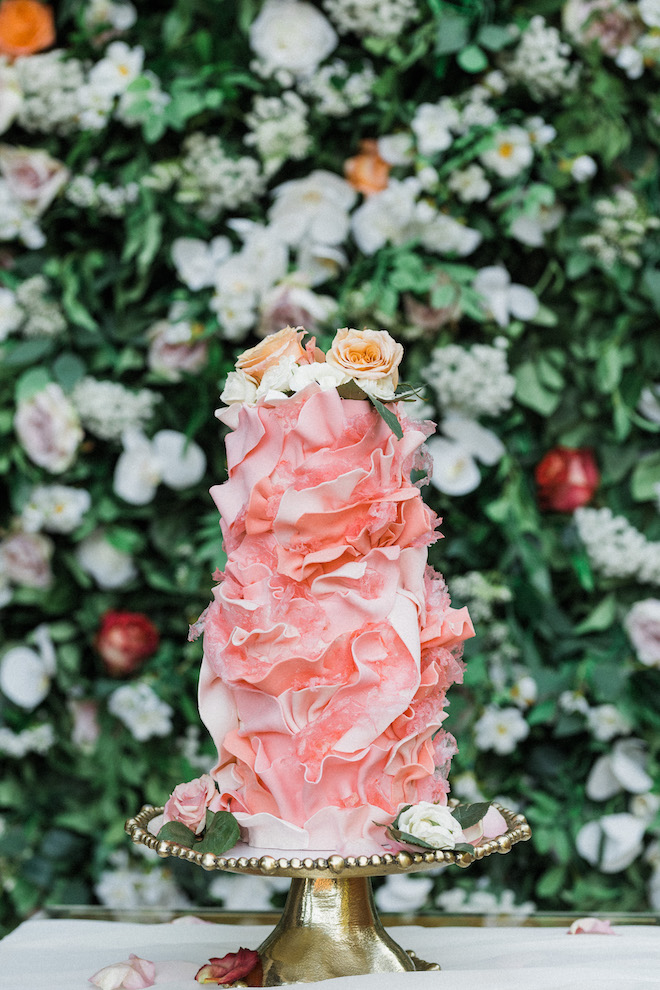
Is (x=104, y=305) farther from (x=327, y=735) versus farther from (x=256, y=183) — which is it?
(x=327, y=735)

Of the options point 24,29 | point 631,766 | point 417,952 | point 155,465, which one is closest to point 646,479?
point 631,766

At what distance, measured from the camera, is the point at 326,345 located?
4.95ft

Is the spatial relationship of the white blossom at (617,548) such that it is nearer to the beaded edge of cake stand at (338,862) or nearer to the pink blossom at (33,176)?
the beaded edge of cake stand at (338,862)

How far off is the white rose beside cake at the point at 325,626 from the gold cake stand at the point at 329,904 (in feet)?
0.08

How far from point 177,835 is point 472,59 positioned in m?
1.20

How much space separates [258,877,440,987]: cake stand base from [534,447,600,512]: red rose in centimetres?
83

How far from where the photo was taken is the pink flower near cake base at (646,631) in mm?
1482

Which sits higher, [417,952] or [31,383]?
[31,383]

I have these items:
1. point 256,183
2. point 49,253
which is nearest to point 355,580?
point 256,183

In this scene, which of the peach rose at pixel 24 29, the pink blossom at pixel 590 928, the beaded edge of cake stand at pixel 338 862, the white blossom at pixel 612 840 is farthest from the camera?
the peach rose at pixel 24 29

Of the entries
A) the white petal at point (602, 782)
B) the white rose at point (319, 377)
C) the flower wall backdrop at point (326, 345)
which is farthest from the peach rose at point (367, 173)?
the white petal at point (602, 782)

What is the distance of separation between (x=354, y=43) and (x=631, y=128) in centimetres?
45

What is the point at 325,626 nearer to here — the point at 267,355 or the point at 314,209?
the point at 267,355

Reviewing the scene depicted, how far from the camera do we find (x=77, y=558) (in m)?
1.57
